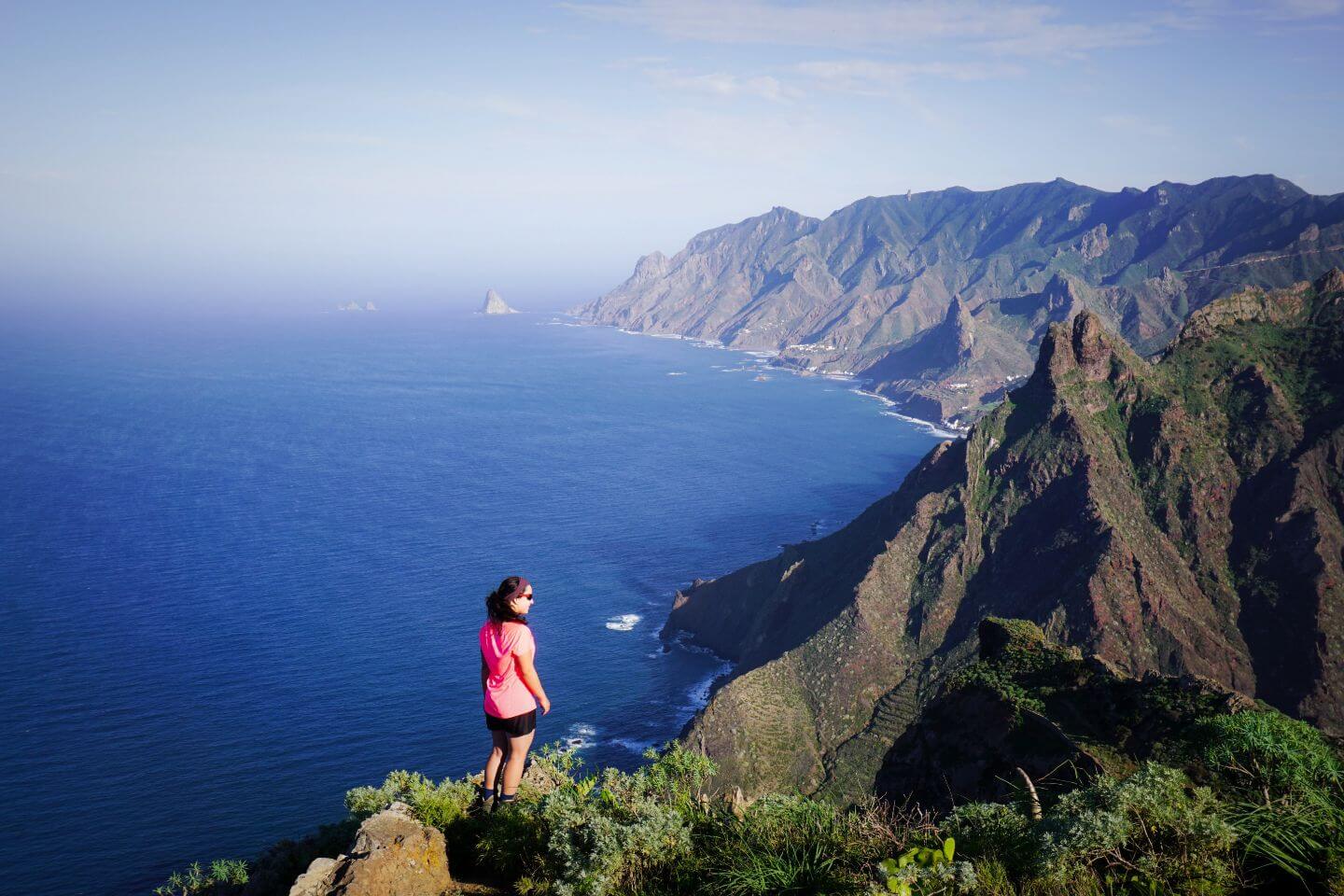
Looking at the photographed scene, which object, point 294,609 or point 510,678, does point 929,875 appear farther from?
point 294,609

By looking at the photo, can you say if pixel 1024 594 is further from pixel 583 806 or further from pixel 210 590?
pixel 210 590

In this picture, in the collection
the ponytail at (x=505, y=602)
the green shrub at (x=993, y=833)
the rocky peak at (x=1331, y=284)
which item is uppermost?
the rocky peak at (x=1331, y=284)

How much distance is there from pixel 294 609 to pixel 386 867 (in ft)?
350

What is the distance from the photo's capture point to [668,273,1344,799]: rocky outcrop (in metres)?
74.9

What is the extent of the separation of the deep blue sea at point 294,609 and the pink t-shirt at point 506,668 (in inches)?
2445

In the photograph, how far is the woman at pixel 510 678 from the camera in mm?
12102

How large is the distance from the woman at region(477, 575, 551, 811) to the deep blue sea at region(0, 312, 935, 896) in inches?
Answer: 2411

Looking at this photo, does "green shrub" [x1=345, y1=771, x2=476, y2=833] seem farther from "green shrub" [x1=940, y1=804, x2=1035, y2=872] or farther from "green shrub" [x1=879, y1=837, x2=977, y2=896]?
"green shrub" [x1=940, y1=804, x2=1035, y2=872]

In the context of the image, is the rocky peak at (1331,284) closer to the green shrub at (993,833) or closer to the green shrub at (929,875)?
the green shrub at (993,833)

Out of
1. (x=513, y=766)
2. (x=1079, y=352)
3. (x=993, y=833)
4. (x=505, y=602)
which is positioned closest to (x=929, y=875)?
(x=993, y=833)

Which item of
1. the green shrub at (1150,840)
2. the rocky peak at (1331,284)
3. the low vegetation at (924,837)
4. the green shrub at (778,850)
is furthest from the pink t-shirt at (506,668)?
the rocky peak at (1331,284)

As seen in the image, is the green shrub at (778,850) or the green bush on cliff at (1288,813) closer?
the green bush on cliff at (1288,813)

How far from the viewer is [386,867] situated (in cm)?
1189

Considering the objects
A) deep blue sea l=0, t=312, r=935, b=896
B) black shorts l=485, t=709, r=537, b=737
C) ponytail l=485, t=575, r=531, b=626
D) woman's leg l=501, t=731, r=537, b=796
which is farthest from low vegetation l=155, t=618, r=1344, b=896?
deep blue sea l=0, t=312, r=935, b=896
